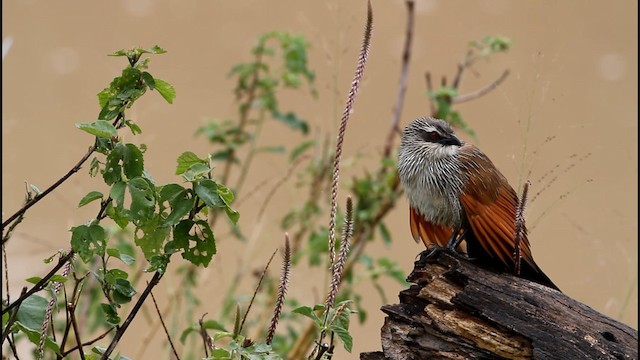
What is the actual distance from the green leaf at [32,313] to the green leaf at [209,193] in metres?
0.38

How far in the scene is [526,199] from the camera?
79.8 inches

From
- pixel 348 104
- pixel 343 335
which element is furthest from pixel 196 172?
pixel 343 335

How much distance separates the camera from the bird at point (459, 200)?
7.97ft

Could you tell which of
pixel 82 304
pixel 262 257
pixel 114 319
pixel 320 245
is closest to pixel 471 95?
pixel 320 245

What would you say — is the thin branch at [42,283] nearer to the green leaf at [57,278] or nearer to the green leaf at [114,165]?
the green leaf at [57,278]

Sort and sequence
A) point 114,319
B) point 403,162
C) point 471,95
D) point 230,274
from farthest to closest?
point 230,274 → point 471,95 → point 403,162 → point 114,319

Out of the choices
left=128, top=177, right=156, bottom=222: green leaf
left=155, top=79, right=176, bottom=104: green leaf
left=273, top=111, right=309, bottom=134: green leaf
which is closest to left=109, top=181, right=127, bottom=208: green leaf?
left=128, top=177, right=156, bottom=222: green leaf

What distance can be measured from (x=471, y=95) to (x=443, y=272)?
1.86 m

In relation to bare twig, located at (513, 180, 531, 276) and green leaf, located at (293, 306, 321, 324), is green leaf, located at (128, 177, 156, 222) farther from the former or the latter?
bare twig, located at (513, 180, 531, 276)

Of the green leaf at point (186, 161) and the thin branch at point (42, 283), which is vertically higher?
the green leaf at point (186, 161)

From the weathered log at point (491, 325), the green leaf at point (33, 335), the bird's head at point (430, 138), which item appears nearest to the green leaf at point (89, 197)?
the green leaf at point (33, 335)

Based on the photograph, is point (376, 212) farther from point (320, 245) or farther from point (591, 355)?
point (591, 355)

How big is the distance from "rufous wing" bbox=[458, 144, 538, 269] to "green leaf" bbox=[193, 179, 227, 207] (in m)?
0.94

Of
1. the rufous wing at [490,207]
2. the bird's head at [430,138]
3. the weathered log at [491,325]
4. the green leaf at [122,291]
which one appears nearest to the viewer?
the green leaf at [122,291]
